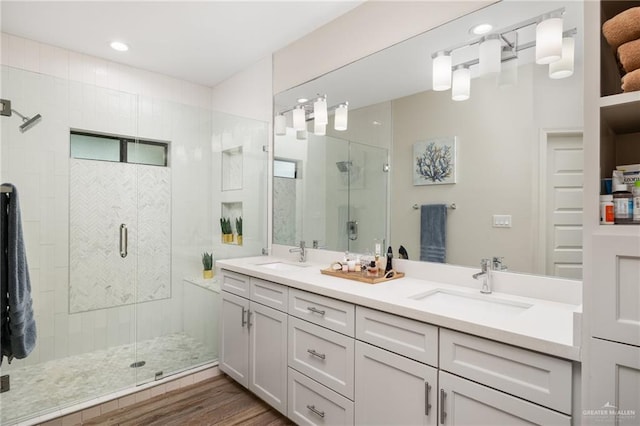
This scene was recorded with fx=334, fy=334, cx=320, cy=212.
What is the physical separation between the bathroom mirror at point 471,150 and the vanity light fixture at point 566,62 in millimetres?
19

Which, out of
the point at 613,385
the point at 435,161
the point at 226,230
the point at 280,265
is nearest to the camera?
the point at 613,385

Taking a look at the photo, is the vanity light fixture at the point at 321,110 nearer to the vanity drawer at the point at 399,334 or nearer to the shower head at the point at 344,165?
the shower head at the point at 344,165

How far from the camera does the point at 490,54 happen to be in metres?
1.67

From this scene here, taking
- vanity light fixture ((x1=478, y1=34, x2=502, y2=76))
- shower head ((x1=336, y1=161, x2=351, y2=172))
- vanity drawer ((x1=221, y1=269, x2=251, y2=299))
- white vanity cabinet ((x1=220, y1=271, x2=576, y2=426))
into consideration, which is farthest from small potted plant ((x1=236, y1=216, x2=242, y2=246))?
vanity light fixture ((x1=478, y1=34, x2=502, y2=76))

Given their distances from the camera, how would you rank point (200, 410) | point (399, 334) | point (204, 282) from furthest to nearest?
1. point (204, 282)
2. point (200, 410)
3. point (399, 334)

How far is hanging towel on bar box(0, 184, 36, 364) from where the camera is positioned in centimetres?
152

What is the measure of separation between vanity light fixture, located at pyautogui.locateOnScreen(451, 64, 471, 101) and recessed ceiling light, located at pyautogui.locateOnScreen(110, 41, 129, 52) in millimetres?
2636

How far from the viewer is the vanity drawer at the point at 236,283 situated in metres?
2.32

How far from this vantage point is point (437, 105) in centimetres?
188

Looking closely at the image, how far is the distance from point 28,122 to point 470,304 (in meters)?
3.04

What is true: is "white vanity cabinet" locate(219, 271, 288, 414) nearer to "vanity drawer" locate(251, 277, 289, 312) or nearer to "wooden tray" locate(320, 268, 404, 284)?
"vanity drawer" locate(251, 277, 289, 312)

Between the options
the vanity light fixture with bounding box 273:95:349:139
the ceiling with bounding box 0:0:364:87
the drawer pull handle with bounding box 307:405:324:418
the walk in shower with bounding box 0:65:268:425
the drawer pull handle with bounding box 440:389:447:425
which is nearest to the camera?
the drawer pull handle with bounding box 440:389:447:425

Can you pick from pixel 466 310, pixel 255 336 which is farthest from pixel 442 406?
pixel 255 336

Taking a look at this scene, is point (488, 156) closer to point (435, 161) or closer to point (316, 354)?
point (435, 161)
